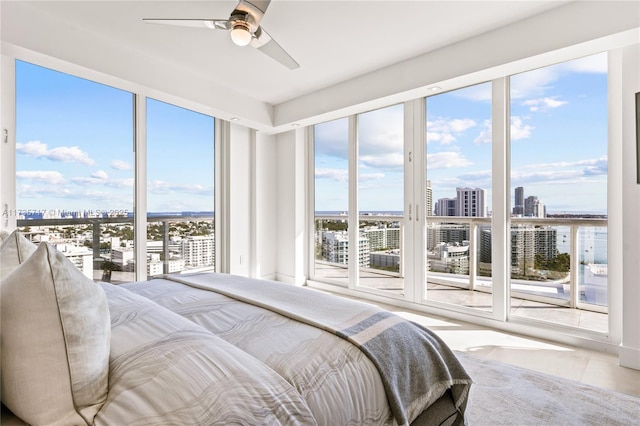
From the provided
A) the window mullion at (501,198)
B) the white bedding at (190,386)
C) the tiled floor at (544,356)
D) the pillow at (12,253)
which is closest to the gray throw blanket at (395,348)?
the white bedding at (190,386)

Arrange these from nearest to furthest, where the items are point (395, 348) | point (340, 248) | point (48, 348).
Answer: point (48, 348) < point (395, 348) < point (340, 248)

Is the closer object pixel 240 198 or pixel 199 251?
pixel 199 251

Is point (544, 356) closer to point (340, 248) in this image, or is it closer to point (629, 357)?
point (629, 357)

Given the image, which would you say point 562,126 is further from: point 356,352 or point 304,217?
point 304,217

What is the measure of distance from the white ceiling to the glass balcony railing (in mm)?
1610

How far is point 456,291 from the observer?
351 centimetres

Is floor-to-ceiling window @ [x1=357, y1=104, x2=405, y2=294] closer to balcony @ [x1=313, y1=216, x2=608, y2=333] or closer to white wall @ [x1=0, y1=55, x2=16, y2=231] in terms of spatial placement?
balcony @ [x1=313, y1=216, x2=608, y2=333]

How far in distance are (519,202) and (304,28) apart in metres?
2.41

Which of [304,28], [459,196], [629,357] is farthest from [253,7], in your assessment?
[629,357]

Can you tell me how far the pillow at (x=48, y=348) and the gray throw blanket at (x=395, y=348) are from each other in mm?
776

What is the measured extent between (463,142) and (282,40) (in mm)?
2021

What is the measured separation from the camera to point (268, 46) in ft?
7.60

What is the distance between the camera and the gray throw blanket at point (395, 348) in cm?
123

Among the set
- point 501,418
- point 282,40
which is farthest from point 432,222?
point 282,40
